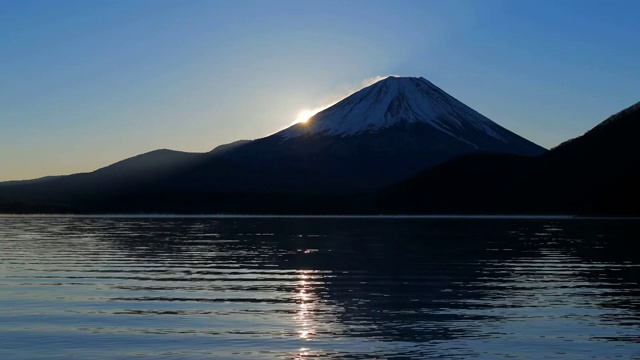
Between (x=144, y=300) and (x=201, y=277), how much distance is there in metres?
9.63

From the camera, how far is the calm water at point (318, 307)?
23.0 m

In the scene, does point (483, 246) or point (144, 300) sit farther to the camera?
point (483, 246)

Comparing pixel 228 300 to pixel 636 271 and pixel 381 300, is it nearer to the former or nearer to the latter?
pixel 381 300

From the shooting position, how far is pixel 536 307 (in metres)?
30.8

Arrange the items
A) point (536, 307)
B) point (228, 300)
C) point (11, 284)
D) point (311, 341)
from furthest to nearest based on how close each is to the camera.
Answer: point (11, 284) < point (228, 300) < point (536, 307) < point (311, 341)

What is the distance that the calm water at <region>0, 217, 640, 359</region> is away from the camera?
75.5 feet

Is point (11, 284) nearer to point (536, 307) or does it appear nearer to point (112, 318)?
point (112, 318)

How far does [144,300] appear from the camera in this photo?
108ft

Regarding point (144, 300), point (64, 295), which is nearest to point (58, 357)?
point (144, 300)

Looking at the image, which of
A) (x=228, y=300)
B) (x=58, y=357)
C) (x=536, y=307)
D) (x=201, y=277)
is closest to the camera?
(x=58, y=357)

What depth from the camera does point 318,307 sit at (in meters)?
30.9

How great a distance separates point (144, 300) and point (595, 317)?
15.9m

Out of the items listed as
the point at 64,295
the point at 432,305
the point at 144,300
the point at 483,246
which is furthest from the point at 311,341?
the point at 483,246

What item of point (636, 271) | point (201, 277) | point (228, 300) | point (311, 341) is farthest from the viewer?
point (636, 271)
